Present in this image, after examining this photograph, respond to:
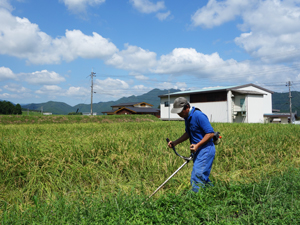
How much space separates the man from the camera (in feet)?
10.9

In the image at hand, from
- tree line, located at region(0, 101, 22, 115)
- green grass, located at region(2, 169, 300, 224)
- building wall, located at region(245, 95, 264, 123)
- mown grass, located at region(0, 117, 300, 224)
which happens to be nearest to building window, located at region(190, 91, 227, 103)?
building wall, located at region(245, 95, 264, 123)

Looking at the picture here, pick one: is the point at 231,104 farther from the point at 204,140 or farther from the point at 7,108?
the point at 7,108

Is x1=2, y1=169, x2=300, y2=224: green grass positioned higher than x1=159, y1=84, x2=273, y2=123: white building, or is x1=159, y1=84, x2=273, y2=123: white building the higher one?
x1=159, y1=84, x2=273, y2=123: white building

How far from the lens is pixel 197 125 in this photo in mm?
3461

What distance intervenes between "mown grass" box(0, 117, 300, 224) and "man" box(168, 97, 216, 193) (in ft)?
0.82

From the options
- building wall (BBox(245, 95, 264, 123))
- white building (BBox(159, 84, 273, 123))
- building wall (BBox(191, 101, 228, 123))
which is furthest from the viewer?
building wall (BBox(245, 95, 264, 123))

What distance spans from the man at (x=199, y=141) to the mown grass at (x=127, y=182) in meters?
0.25

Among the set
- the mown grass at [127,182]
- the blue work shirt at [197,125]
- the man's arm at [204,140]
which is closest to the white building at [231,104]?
the mown grass at [127,182]

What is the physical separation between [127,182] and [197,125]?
6.02ft

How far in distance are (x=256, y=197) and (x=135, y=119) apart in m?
24.3

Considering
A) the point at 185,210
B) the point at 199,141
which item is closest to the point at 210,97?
the point at 199,141

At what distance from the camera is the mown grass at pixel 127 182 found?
Result: 9.09 feet

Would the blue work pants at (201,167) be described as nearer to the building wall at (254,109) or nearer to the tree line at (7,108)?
the building wall at (254,109)

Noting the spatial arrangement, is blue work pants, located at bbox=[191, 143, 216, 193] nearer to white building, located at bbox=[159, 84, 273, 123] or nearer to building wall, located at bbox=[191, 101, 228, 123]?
white building, located at bbox=[159, 84, 273, 123]
